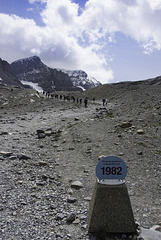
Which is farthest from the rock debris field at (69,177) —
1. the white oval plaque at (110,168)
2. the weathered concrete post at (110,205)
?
the white oval plaque at (110,168)

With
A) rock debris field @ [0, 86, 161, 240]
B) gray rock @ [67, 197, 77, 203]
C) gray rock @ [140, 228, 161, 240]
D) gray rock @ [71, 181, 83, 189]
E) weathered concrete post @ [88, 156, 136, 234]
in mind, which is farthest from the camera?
gray rock @ [71, 181, 83, 189]

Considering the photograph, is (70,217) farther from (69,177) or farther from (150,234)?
(69,177)

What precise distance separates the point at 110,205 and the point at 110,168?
1.08 m

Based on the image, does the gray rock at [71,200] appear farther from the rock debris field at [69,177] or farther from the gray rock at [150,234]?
the gray rock at [150,234]

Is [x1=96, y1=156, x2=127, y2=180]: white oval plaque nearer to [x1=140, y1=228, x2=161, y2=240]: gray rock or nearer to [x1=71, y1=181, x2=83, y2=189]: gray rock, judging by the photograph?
[x1=140, y1=228, x2=161, y2=240]: gray rock

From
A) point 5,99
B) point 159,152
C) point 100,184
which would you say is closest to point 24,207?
point 100,184

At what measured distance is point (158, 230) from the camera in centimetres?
584

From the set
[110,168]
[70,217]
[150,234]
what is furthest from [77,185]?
[150,234]

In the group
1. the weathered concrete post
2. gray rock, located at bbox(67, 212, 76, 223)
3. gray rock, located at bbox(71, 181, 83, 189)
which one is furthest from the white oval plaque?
gray rock, located at bbox(71, 181, 83, 189)

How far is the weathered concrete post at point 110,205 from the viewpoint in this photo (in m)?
5.64

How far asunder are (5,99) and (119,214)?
4751 cm

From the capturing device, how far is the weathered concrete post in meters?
5.64

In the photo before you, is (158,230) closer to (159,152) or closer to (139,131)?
(159,152)

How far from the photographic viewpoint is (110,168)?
5949 mm
